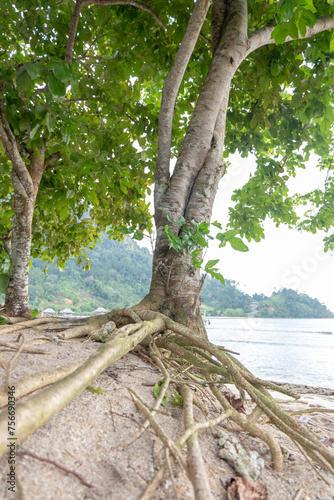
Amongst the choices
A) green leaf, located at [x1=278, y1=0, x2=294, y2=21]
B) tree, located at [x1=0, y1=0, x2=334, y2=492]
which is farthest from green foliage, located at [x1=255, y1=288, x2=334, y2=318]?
green leaf, located at [x1=278, y1=0, x2=294, y2=21]

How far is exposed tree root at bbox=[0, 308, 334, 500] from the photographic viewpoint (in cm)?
71

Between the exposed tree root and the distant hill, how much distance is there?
34.4 m

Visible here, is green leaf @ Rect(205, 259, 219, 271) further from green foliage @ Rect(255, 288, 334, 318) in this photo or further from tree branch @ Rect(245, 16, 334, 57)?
green foliage @ Rect(255, 288, 334, 318)

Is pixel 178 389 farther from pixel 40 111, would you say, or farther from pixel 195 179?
pixel 40 111

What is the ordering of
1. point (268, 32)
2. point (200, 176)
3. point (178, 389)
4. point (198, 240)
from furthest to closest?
1. point (268, 32)
2. point (200, 176)
3. point (198, 240)
4. point (178, 389)

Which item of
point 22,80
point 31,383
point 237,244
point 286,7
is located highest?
point 286,7

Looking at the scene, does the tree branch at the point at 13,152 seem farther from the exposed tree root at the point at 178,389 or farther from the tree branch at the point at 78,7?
the exposed tree root at the point at 178,389

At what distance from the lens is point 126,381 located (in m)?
1.36

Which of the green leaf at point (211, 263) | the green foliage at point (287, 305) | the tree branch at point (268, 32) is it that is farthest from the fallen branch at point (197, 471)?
the green foliage at point (287, 305)

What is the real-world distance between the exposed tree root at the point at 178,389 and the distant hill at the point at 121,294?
113 feet

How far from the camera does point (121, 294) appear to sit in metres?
43.8

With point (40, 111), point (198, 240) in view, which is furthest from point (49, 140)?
point (198, 240)

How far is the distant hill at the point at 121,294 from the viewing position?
132 ft

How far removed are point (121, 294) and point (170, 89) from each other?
42587mm
